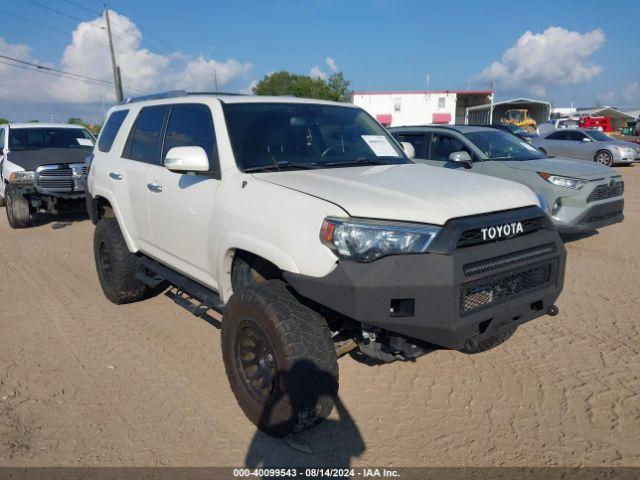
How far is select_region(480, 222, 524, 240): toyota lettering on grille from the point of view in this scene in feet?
8.85

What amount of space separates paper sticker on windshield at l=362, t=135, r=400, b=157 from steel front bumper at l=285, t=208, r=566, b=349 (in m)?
1.55

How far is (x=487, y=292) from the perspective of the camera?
2695mm

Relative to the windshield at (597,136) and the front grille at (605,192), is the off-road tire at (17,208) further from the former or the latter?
the windshield at (597,136)

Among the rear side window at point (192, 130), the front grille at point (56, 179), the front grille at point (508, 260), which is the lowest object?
the front grille at point (56, 179)

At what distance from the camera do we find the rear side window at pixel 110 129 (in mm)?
5199

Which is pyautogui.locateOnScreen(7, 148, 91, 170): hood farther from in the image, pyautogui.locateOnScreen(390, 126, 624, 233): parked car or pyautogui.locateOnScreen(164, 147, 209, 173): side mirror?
pyautogui.locateOnScreen(164, 147, 209, 173): side mirror

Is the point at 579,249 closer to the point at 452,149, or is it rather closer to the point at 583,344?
the point at 452,149

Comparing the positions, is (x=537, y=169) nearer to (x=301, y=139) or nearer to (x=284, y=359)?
(x=301, y=139)

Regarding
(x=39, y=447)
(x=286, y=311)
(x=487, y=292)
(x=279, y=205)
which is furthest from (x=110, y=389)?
(x=487, y=292)

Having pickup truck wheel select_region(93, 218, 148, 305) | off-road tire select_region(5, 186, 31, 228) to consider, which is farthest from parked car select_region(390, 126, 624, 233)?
off-road tire select_region(5, 186, 31, 228)

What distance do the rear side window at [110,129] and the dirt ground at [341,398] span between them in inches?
67.8

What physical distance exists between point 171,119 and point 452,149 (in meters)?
5.13

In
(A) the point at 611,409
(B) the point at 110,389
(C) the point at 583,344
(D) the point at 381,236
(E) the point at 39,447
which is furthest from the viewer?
(C) the point at 583,344

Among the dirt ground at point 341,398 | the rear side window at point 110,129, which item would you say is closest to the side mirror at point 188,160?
the dirt ground at point 341,398
